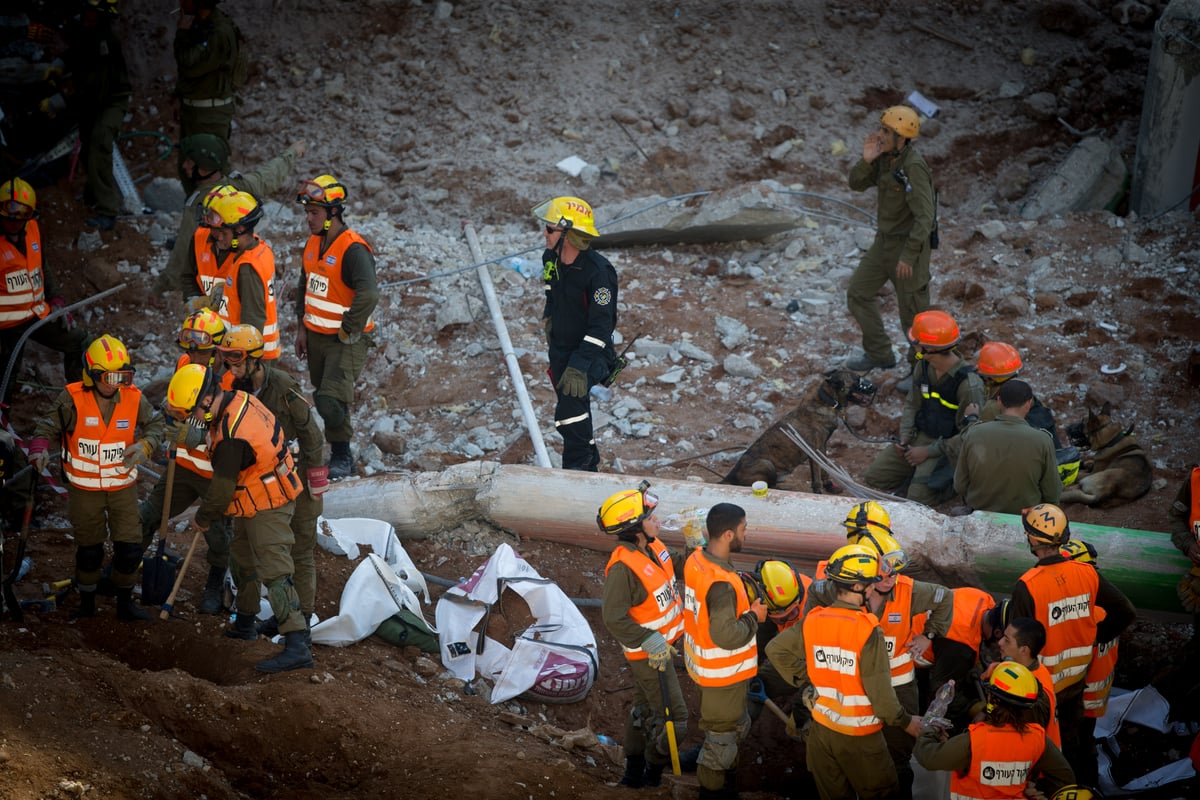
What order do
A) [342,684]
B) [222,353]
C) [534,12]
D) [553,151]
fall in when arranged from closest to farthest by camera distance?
[342,684]
[222,353]
[553,151]
[534,12]

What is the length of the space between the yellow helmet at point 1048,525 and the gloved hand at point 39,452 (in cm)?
494

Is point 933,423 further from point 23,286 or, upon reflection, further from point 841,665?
point 23,286

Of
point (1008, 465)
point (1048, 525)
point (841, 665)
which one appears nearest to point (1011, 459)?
point (1008, 465)

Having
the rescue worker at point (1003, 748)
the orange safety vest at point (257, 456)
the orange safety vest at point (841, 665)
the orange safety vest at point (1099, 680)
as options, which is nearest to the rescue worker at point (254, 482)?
the orange safety vest at point (257, 456)

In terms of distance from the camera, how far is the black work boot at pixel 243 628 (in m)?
5.91

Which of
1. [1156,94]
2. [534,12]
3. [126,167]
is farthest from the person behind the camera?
[534,12]

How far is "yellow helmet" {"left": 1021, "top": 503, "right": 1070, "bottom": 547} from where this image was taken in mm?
5145

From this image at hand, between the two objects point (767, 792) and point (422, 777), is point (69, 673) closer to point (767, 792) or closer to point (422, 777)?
point (422, 777)

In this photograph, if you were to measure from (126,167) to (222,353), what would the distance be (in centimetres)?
696

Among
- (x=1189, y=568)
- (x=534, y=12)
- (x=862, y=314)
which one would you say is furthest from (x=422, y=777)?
(x=534, y=12)

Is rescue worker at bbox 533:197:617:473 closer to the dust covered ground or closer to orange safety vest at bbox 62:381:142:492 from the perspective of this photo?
the dust covered ground

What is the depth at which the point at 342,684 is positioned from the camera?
5496 millimetres

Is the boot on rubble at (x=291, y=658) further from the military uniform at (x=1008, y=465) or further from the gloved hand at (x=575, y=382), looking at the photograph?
the military uniform at (x=1008, y=465)

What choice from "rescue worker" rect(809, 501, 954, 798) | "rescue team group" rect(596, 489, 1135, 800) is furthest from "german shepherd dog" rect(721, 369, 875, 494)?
"rescue worker" rect(809, 501, 954, 798)
